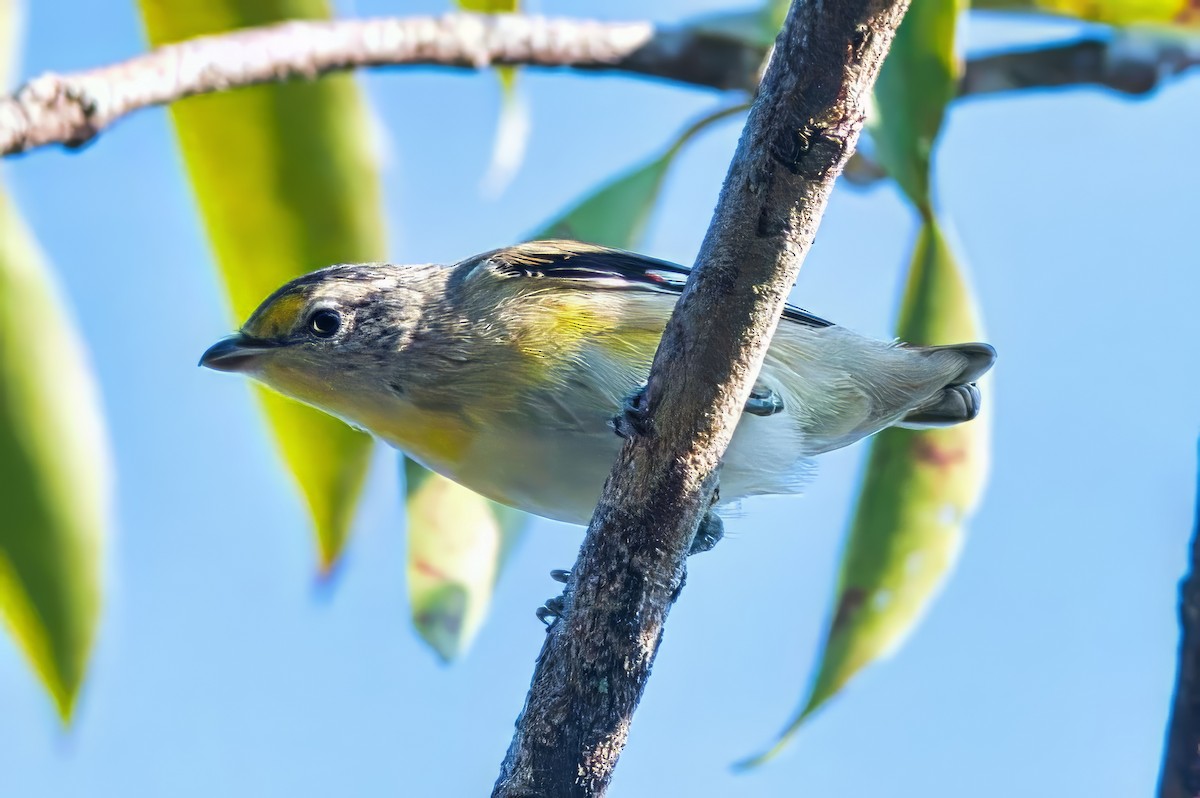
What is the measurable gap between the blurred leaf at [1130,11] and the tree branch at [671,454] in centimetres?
267

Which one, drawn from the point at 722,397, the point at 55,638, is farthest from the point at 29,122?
the point at 722,397

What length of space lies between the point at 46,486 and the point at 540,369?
3.92 feet

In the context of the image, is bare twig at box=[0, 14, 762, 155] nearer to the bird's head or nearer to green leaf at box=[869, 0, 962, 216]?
the bird's head

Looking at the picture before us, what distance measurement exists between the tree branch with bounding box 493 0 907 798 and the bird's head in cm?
130

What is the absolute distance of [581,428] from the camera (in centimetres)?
297

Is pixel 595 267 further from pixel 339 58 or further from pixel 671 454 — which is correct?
pixel 671 454

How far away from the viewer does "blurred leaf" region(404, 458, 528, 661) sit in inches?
138

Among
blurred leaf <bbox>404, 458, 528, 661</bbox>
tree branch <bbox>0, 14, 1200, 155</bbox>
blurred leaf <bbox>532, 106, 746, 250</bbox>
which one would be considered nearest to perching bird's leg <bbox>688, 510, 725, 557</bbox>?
blurred leaf <bbox>404, 458, 528, 661</bbox>

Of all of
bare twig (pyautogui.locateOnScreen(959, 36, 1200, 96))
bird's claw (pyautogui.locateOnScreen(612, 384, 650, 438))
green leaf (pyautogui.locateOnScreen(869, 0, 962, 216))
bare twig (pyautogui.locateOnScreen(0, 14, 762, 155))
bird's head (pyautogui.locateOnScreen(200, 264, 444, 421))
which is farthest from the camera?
bare twig (pyautogui.locateOnScreen(959, 36, 1200, 96))

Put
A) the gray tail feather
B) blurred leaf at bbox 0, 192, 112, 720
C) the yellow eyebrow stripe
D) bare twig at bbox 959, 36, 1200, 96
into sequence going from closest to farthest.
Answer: blurred leaf at bbox 0, 192, 112, 720 < the yellow eyebrow stripe < the gray tail feather < bare twig at bbox 959, 36, 1200, 96

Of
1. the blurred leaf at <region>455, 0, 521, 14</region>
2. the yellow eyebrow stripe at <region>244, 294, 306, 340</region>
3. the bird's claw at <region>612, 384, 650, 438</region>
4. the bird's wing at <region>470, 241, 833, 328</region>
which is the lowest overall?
the bird's claw at <region>612, 384, 650, 438</region>

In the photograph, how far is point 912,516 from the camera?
12.4 ft

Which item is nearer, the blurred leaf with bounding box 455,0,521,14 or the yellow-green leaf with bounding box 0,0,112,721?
the yellow-green leaf with bounding box 0,0,112,721

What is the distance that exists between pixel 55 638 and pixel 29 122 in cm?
116
